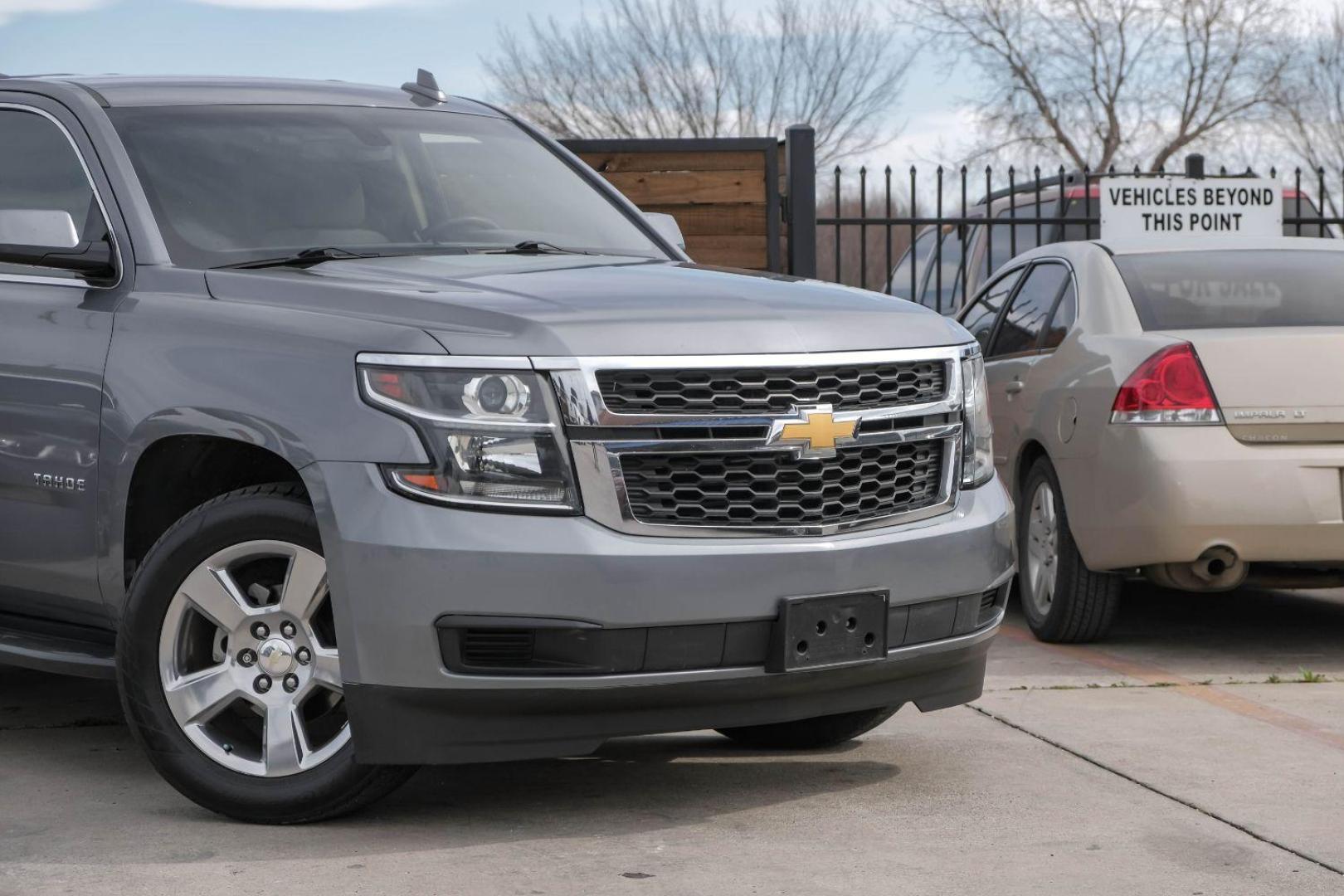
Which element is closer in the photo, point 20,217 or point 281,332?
point 281,332

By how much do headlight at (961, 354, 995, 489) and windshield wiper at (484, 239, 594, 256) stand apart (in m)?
1.24

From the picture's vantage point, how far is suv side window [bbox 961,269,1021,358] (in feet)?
28.5

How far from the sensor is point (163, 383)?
456 cm

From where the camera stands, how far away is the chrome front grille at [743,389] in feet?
13.8

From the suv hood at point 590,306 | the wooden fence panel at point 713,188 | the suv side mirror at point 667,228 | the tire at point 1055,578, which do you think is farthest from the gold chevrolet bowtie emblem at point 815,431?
the wooden fence panel at point 713,188

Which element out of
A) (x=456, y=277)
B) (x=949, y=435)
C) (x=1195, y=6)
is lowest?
(x=949, y=435)

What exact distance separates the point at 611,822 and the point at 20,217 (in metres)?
2.15

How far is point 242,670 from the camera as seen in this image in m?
4.45

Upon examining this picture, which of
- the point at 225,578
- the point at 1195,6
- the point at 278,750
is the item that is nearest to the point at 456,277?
the point at 225,578

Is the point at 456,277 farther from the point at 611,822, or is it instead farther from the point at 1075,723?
the point at 1075,723

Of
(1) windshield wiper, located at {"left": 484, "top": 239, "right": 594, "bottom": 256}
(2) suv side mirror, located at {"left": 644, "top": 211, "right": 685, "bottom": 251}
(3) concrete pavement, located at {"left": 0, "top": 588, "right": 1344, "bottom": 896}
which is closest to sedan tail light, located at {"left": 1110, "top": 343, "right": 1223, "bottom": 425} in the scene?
(3) concrete pavement, located at {"left": 0, "top": 588, "right": 1344, "bottom": 896}

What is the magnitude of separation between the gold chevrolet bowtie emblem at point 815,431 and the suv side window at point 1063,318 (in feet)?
11.0

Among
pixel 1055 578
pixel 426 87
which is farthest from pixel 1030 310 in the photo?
pixel 426 87

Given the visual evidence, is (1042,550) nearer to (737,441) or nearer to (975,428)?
(975,428)
